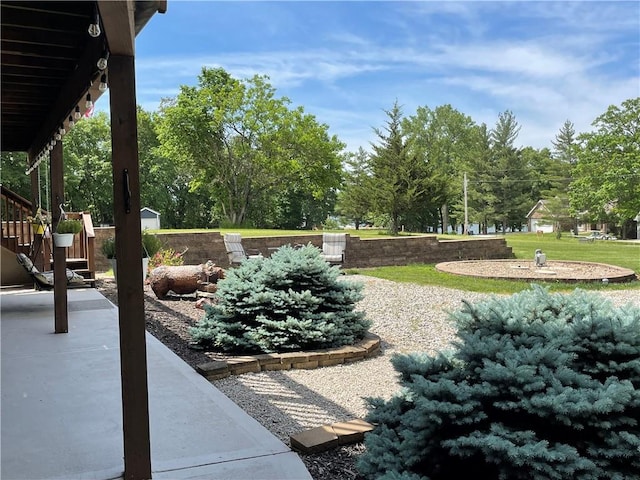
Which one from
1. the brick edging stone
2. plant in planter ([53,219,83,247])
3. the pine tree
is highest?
the pine tree

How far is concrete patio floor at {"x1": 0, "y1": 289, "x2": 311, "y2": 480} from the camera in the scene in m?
2.19

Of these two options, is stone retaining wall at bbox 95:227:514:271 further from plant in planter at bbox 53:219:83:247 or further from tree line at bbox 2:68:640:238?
tree line at bbox 2:68:640:238

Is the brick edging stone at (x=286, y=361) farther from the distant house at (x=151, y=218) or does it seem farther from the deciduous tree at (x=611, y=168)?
the deciduous tree at (x=611, y=168)

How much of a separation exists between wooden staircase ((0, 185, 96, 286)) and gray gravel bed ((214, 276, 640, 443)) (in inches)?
197

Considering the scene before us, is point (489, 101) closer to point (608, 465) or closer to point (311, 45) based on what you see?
point (311, 45)

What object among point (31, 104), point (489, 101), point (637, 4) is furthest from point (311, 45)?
point (489, 101)

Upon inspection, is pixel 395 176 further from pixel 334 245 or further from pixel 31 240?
pixel 31 240

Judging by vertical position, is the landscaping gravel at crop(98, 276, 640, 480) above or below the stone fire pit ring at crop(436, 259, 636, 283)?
below

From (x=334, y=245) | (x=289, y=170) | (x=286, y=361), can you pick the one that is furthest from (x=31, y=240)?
(x=289, y=170)

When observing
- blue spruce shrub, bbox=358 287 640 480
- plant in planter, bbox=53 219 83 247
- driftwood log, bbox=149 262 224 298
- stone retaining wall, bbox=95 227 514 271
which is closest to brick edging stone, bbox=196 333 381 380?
blue spruce shrub, bbox=358 287 640 480

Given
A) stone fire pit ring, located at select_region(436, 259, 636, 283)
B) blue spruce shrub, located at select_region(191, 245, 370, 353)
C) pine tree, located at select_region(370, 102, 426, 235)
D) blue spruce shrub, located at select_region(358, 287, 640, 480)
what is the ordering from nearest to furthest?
1. blue spruce shrub, located at select_region(358, 287, 640, 480)
2. blue spruce shrub, located at select_region(191, 245, 370, 353)
3. stone fire pit ring, located at select_region(436, 259, 636, 283)
4. pine tree, located at select_region(370, 102, 426, 235)

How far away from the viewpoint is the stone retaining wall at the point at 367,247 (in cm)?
1180

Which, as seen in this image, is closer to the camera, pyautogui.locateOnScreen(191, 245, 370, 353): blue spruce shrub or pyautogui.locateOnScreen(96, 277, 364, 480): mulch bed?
pyautogui.locateOnScreen(96, 277, 364, 480): mulch bed

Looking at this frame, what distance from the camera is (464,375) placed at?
1.99 meters
